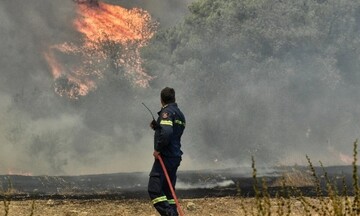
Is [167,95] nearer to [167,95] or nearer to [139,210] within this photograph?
[167,95]

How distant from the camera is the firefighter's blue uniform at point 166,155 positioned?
7828 millimetres

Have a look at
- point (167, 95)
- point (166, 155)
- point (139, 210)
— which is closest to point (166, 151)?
point (166, 155)

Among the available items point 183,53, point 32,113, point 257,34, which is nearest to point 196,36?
point 183,53

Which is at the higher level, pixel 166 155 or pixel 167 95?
pixel 167 95

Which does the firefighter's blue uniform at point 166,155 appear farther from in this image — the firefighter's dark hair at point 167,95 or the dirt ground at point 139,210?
the dirt ground at point 139,210

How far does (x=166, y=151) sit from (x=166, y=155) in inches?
2.5

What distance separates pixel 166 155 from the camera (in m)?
8.07

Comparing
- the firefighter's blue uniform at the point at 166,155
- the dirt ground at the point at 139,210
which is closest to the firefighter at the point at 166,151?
the firefighter's blue uniform at the point at 166,155

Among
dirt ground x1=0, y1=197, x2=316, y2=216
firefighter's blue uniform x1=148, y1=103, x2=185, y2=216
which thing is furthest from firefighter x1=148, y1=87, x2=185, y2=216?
dirt ground x1=0, y1=197, x2=316, y2=216

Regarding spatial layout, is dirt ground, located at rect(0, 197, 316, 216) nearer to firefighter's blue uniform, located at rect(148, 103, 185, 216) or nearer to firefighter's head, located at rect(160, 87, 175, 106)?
firefighter's blue uniform, located at rect(148, 103, 185, 216)

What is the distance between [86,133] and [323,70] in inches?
1564

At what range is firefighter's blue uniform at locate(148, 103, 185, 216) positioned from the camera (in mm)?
7828

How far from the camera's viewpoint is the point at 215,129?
232ft

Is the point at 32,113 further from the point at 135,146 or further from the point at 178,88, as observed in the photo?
the point at 178,88
